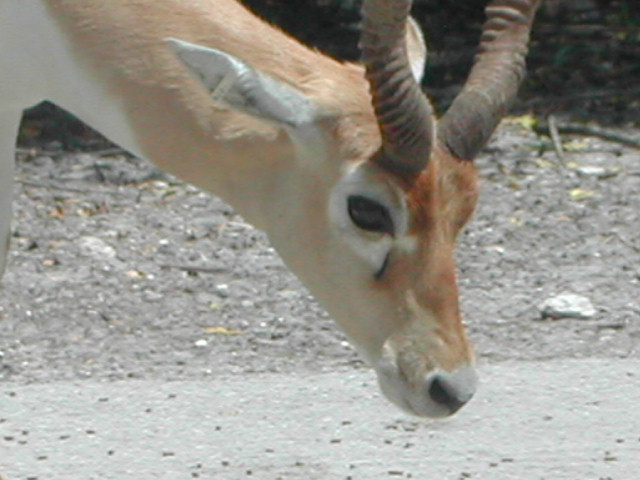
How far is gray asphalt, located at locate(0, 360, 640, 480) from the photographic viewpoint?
5.88 metres

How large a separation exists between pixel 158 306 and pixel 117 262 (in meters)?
0.62

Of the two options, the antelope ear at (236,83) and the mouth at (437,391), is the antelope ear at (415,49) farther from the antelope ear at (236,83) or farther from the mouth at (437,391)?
the mouth at (437,391)

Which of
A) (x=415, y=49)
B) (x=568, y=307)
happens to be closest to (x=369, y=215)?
(x=415, y=49)

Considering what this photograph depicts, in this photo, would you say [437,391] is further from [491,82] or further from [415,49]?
[415,49]

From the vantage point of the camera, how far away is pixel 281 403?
6.43m

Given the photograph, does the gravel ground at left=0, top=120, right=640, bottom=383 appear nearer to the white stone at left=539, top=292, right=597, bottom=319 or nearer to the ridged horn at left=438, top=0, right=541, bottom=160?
the white stone at left=539, top=292, right=597, bottom=319

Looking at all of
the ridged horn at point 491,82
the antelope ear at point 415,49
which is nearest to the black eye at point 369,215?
the ridged horn at point 491,82

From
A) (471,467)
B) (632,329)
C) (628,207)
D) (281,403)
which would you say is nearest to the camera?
(471,467)

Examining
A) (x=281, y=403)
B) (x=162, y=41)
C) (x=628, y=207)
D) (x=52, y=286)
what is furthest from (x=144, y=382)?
(x=628, y=207)

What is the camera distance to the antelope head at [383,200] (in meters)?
4.59

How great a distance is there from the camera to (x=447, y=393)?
15.1 ft

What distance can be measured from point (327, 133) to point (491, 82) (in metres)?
0.56

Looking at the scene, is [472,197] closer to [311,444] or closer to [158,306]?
[311,444]

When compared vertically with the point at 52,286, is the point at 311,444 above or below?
above
